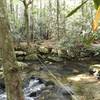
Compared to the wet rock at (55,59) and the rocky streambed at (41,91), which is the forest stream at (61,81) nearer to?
the rocky streambed at (41,91)

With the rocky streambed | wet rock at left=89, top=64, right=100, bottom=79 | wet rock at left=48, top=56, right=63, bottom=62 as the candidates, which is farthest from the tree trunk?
wet rock at left=48, top=56, right=63, bottom=62

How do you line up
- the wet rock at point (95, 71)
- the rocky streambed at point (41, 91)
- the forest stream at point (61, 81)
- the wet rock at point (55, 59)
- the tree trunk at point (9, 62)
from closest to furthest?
the tree trunk at point (9, 62) → the rocky streambed at point (41, 91) → the forest stream at point (61, 81) → the wet rock at point (95, 71) → the wet rock at point (55, 59)

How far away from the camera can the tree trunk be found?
1.99 m

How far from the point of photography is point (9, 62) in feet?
6.83

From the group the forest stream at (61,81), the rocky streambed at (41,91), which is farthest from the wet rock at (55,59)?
the rocky streambed at (41,91)

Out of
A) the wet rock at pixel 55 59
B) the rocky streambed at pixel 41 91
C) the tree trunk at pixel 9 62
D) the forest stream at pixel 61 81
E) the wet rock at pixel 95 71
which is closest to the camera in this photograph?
the tree trunk at pixel 9 62

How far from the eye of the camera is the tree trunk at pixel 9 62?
1985mm

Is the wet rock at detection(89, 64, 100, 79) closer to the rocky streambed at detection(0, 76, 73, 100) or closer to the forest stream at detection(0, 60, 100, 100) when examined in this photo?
the forest stream at detection(0, 60, 100, 100)

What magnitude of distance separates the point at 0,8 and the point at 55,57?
11.6 meters

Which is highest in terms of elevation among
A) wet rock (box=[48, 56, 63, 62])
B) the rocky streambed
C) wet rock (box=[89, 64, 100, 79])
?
wet rock (box=[48, 56, 63, 62])

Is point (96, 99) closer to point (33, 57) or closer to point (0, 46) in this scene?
point (0, 46)

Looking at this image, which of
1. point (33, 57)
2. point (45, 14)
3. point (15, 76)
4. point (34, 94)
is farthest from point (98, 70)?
point (45, 14)

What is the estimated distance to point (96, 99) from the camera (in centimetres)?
683

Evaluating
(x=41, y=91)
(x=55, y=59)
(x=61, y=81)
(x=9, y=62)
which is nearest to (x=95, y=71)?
(x=61, y=81)
